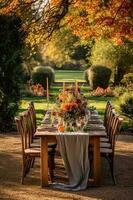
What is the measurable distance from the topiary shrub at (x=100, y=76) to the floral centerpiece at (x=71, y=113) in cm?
2372

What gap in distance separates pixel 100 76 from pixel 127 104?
1645 cm

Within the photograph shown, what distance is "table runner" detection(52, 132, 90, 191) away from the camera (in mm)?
8391

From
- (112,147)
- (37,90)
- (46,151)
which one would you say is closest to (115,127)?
(112,147)

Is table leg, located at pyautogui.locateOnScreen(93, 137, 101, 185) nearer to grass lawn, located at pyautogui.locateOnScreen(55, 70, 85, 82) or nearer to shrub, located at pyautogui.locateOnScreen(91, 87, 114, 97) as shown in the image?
shrub, located at pyautogui.locateOnScreen(91, 87, 114, 97)

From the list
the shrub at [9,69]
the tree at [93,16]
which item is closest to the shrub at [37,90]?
the tree at [93,16]

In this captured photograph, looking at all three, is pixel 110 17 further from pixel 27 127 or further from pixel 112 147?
pixel 112 147

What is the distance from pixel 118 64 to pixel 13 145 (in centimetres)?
2026

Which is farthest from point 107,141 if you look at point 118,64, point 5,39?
point 118,64

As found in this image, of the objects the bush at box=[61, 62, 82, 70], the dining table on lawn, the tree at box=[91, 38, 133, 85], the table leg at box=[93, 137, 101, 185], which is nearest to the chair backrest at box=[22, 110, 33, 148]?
the dining table on lawn

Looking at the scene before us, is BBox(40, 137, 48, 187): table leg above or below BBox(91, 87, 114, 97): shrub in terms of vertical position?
above

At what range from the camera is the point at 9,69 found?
15719 mm

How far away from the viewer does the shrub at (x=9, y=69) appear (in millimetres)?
15289

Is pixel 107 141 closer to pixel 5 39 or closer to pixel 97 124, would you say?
pixel 97 124

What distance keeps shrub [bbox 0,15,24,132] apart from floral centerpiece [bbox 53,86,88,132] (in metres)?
6.58
